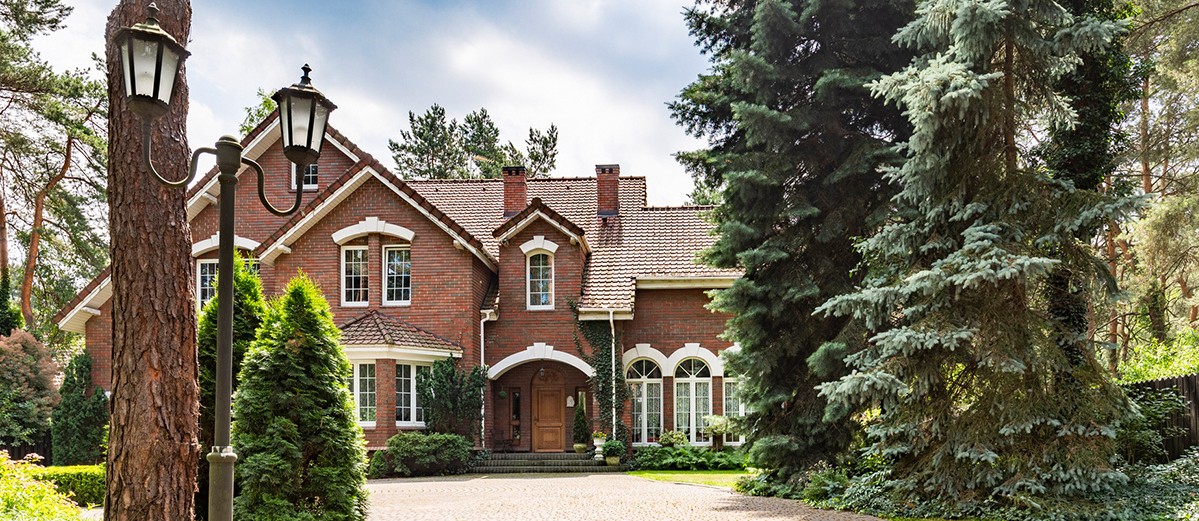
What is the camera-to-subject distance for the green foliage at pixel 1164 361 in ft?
54.9

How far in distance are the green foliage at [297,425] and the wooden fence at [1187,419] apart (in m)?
10.2

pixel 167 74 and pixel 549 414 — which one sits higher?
pixel 167 74

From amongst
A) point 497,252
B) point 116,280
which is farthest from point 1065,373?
point 497,252

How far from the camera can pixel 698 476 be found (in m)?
19.5

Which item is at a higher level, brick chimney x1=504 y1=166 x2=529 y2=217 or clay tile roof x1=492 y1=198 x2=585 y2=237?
brick chimney x1=504 y1=166 x2=529 y2=217

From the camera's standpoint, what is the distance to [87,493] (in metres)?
16.1

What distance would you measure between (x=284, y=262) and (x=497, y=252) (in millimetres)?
5159

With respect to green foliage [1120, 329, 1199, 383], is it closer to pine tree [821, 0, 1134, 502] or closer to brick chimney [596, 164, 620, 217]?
pine tree [821, 0, 1134, 502]

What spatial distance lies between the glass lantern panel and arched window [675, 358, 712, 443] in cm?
1836

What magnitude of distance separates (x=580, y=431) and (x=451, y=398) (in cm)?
323

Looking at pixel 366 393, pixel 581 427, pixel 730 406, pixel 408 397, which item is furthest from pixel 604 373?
pixel 366 393

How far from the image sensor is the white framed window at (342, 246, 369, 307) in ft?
73.8

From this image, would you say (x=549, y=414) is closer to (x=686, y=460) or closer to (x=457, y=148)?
(x=686, y=460)

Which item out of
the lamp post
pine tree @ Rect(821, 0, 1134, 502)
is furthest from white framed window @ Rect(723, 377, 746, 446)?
the lamp post
